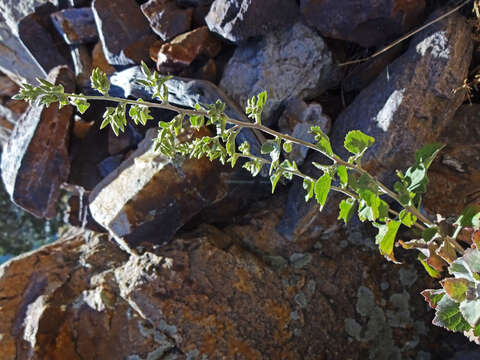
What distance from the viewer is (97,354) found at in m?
2.43

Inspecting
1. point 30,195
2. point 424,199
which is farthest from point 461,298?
point 30,195

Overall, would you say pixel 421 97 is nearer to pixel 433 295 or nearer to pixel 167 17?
Result: pixel 433 295

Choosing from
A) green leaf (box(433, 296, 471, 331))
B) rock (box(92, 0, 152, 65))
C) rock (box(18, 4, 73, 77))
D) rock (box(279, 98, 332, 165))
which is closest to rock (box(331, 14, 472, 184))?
rock (box(279, 98, 332, 165))

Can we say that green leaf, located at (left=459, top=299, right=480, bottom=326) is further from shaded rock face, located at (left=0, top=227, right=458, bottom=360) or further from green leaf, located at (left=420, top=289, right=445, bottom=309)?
shaded rock face, located at (left=0, top=227, right=458, bottom=360)

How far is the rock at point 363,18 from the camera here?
2205 mm

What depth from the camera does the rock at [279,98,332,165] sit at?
2.41 meters

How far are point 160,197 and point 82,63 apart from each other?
1464mm

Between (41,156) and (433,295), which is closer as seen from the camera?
(433,295)

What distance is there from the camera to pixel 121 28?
9.59ft

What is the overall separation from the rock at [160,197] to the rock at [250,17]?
2.02ft

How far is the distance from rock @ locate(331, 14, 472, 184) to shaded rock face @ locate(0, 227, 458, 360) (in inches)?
27.2

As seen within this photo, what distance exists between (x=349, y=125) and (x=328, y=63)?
0.38 m

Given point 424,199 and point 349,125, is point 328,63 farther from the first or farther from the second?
point 424,199

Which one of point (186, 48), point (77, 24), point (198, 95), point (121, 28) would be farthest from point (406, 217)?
point (77, 24)
